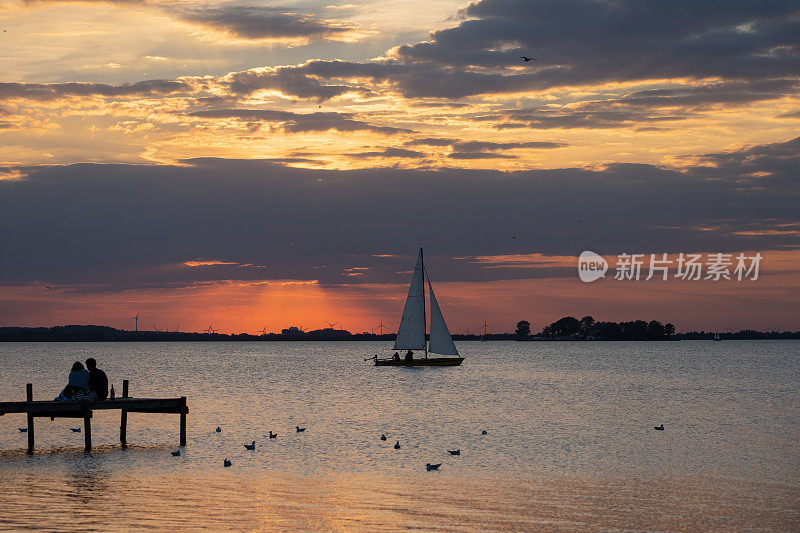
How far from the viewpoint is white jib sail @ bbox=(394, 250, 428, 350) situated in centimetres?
10631

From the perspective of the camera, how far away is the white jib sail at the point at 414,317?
106312 millimetres

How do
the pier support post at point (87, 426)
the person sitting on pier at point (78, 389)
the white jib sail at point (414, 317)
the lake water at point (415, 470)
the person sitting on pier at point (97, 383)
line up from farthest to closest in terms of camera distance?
the white jib sail at point (414, 317), the person sitting on pier at point (97, 383), the person sitting on pier at point (78, 389), the pier support post at point (87, 426), the lake water at point (415, 470)

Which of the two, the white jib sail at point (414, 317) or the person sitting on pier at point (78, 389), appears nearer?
the person sitting on pier at point (78, 389)

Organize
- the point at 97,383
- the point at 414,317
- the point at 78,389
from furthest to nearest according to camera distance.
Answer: the point at 414,317
the point at 97,383
the point at 78,389

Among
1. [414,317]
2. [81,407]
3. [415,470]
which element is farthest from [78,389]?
[414,317]

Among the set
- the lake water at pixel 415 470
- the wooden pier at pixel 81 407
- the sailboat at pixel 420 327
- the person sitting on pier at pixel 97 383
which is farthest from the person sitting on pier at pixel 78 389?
the sailboat at pixel 420 327

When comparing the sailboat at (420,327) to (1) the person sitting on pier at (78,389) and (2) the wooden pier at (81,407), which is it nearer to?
(2) the wooden pier at (81,407)

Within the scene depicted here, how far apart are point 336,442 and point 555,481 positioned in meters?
14.0

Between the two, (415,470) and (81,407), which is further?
(81,407)

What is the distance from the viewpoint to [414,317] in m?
107

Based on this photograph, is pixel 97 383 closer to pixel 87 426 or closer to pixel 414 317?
pixel 87 426

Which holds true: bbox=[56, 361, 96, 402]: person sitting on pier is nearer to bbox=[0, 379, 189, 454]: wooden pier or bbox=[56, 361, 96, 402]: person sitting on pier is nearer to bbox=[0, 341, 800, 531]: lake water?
bbox=[0, 379, 189, 454]: wooden pier

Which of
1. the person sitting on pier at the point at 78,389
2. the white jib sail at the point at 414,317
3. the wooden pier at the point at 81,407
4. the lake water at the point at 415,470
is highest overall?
the white jib sail at the point at 414,317

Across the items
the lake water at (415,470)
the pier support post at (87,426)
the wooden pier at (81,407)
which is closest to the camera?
the lake water at (415,470)
